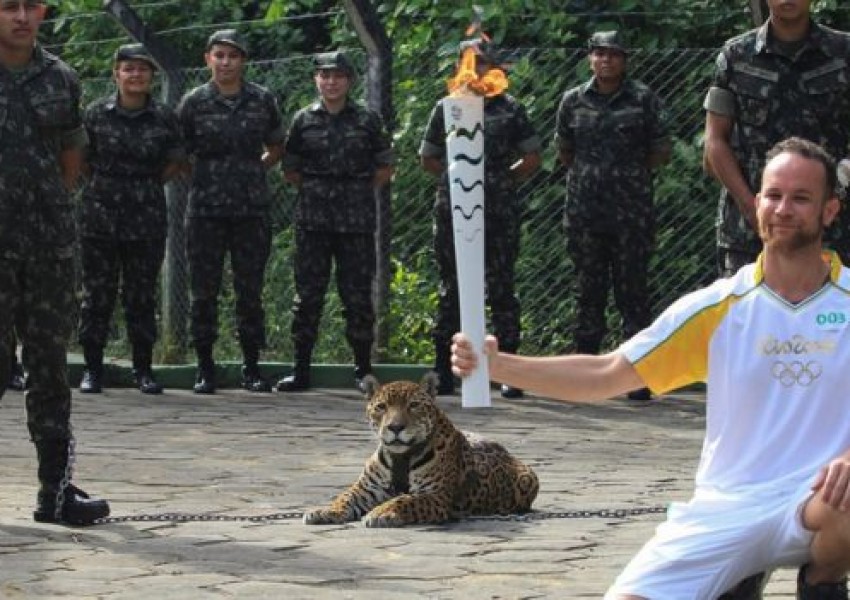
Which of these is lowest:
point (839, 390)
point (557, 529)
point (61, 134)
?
point (557, 529)

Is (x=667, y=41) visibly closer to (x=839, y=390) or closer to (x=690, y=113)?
(x=690, y=113)

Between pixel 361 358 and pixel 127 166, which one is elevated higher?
pixel 127 166

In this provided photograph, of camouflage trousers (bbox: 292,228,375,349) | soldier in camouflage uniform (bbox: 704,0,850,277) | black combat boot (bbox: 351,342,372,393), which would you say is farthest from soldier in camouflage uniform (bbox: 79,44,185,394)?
soldier in camouflage uniform (bbox: 704,0,850,277)

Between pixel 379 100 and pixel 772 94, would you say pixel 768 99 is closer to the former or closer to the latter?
pixel 772 94

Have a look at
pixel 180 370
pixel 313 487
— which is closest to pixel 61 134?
pixel 313 487

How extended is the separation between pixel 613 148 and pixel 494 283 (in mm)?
1160

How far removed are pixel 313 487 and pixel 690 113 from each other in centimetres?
606

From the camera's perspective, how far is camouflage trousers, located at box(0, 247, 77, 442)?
347 inches

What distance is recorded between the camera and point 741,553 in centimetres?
603

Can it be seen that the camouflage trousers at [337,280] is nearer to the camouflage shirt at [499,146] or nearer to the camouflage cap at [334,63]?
the camouflage shirt at [499,146]

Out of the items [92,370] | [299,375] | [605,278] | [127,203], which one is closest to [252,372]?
[299,375]

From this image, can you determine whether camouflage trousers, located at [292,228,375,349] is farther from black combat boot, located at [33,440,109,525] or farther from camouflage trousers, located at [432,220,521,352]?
black combat boot, located at [33,440,109,525]

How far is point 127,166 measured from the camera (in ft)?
47.3

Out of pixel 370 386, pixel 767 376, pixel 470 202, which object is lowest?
pixel 370 386
